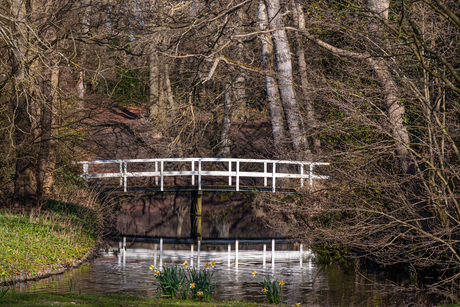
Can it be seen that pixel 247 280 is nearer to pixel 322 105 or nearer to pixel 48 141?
pixel 322 105

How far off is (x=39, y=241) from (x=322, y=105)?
6.98 m

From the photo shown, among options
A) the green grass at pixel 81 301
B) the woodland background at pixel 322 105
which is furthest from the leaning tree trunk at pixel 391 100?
the green grass at pixel 81 301

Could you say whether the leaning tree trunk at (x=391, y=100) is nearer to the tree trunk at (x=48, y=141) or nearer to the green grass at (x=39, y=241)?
the green grass at (x=39, y=241)

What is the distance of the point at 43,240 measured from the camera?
39.3 ft

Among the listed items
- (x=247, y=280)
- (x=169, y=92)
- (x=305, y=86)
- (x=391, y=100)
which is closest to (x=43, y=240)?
(x=247, y=280)

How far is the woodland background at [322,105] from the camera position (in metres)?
9.41

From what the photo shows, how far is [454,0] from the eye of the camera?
31.4 ft

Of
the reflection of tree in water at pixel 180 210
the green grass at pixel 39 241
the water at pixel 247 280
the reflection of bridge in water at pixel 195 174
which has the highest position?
the reflection of bridge in water at pixel 195 174

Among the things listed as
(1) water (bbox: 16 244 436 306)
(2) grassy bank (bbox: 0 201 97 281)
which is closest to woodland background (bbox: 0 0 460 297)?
(1) water (bbox: 16 244 436 306)

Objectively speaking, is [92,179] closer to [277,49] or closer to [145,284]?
[277,49]

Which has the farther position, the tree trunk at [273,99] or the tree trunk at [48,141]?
the tree trunk at [273,99]

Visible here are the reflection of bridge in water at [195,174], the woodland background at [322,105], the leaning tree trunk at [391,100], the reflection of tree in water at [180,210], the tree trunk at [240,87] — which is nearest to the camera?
the woodland background at [322,105]

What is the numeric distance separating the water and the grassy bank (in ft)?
1.34

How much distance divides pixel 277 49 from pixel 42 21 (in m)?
7.10
